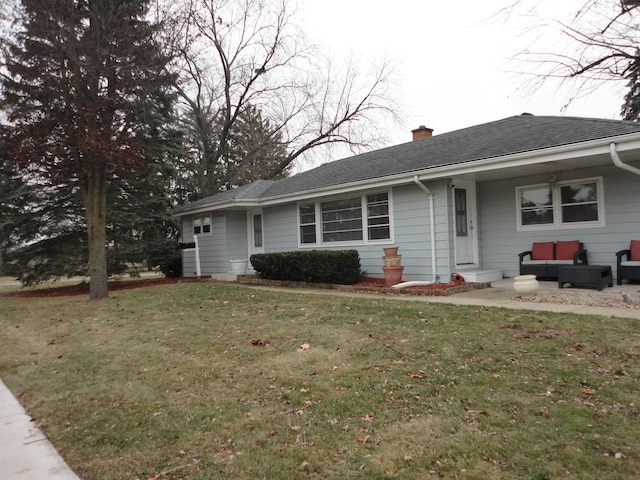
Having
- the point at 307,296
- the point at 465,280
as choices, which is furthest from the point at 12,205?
the point at 465,280

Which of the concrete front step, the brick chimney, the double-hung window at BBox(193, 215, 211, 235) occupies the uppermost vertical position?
the brick chimney

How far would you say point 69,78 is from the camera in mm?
10477

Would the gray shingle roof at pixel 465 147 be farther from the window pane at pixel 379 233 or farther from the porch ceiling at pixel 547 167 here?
the window pane at pixel 379 233

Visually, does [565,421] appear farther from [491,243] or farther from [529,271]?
[491,243]

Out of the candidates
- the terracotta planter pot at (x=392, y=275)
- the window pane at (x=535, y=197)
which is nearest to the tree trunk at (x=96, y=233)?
the terracotta planter pot at (x=392, y=275)

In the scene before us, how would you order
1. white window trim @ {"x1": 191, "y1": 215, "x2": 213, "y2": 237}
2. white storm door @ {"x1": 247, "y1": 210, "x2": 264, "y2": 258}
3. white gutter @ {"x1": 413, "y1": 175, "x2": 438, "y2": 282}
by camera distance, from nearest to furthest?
white gutter @ {"x1": 413, "y1": 175, "x2": 438, "y2": 282} → white storm door @ {"x1": 247, "y1": 210, "x2": 264, "y2": 258} → white window trim @ {"x1": 191, "y1": 215, "x2": 213, "y2": 237}

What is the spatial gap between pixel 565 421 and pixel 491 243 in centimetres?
836

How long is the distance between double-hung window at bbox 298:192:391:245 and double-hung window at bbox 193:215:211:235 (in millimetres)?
4363

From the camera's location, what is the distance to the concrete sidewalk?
266 cm

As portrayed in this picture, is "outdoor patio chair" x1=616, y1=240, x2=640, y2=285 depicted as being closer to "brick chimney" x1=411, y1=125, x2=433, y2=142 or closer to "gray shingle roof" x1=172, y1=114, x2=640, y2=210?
"gray shingle roof" x1=172, y1=114, x2=640, y2=210

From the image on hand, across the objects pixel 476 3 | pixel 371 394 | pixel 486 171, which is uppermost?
pixel 476 3

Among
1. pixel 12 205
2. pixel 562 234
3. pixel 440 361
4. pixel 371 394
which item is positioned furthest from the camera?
pixel 12 205

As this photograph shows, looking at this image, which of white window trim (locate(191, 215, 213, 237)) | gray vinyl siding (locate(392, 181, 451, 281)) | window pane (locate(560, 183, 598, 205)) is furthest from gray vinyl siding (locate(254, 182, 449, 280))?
white window trim (locate(191, 215, 213, 237))

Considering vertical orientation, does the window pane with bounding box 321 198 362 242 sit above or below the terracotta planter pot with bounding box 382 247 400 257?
above
